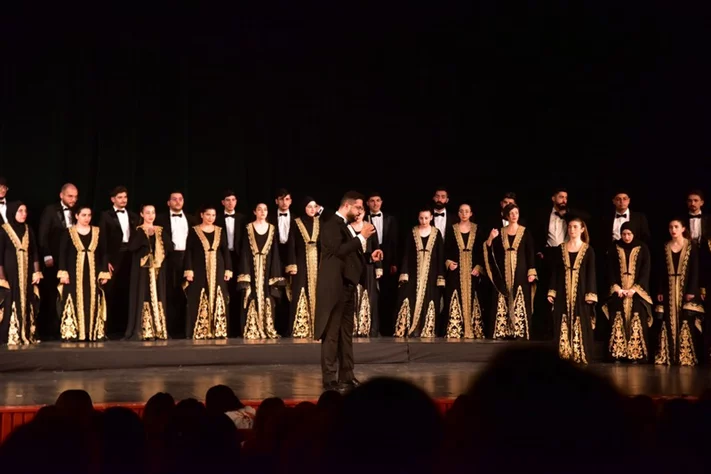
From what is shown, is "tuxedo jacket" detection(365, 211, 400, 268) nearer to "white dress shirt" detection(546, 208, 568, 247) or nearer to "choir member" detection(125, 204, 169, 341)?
"white dress shirt" detection(546, 208, 568, 247)

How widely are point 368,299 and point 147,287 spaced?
2.38 m

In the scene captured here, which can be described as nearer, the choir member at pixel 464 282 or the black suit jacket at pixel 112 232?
the black suit jacket at pixel 112 232

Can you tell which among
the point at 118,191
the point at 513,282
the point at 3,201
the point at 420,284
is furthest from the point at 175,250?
the point at 513,282

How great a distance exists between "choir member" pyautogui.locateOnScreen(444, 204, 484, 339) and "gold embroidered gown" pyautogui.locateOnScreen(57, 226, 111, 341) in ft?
11.9

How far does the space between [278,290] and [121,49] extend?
334 centimetres

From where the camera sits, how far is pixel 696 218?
924 cm

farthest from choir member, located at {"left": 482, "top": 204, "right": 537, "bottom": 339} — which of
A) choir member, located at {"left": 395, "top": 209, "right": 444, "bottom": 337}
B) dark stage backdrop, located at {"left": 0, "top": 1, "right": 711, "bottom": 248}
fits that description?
dark stage backdrop, located at {"left": 0, "top": 1, "right": 711, "bottom": 248}

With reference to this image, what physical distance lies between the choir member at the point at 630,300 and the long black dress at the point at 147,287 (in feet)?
15.0

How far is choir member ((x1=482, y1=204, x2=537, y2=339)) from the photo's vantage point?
31.3ft

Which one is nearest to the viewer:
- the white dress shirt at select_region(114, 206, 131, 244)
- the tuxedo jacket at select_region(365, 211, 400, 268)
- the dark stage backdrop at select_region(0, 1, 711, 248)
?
the white dress shirt at select_region(114, 206, 131, 244)

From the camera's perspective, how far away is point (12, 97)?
403 inches

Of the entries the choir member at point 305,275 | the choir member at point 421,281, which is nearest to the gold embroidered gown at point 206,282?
the choir member at point 305,275

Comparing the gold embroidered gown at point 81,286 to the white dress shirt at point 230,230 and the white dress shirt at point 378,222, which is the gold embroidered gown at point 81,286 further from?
the white dress shirt at point 378,222

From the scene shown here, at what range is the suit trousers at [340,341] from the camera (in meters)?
6.63
